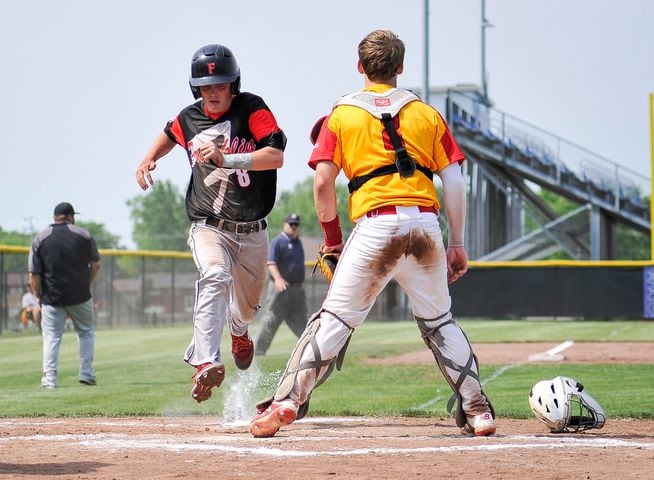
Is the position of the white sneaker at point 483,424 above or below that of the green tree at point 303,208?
below

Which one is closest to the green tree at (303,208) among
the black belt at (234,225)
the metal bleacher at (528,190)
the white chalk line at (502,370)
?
the metal bleacher at (528,190)

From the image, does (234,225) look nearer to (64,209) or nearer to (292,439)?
(292,439)

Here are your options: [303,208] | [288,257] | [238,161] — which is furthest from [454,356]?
[303,208]

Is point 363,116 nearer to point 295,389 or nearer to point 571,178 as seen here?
point 295,389

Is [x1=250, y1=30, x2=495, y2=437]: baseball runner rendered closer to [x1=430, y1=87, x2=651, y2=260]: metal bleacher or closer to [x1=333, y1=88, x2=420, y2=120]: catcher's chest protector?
[x1=333, y1=88, x2=420, y2=120]: catcher's chest protector

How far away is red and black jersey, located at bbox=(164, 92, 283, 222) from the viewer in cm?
748

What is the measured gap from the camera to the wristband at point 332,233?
21.8ft

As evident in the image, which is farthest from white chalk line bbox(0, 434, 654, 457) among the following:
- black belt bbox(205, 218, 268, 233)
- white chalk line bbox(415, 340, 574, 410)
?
white chalk line bbox(415, 340, 574, 410)

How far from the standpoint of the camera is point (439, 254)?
6.53 metres

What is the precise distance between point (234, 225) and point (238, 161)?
2.13ft

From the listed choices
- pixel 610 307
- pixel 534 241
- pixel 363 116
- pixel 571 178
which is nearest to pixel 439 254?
pixel 363 116

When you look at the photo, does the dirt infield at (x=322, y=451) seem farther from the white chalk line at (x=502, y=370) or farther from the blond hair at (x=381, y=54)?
the blond hair at (x=381, y=54)

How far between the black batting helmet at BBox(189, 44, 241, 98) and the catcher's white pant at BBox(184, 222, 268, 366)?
965mm

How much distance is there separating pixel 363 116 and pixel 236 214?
1514 mm
